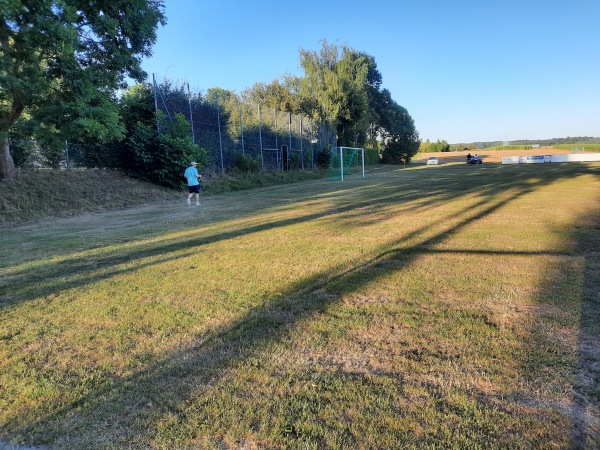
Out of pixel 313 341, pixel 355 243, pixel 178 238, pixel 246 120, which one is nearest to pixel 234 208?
pixel 178 238

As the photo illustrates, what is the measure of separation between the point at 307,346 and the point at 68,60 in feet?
40.5

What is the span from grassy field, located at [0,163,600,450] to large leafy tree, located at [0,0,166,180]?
730cm

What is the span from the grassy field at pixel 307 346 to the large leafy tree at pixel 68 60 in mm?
7304

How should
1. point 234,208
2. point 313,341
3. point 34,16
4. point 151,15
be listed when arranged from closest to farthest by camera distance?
point 313,341
point 34,16
point 234,208
point 151,15

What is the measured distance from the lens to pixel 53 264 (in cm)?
563

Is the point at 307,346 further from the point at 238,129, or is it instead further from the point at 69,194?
the point at 238,129

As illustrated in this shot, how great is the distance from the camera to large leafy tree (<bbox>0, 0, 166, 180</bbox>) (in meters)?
10.3

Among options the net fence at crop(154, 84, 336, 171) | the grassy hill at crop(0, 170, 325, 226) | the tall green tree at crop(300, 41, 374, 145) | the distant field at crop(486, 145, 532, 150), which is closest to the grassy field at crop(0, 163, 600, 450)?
the grassy hill at crop(0, 170, 325, 226)

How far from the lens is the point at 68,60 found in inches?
443

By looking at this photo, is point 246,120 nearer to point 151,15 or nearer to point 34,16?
point 151,15

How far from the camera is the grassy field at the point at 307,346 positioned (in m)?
2.05

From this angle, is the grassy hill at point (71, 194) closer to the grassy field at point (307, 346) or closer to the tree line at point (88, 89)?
the tree line at point (88, 89)

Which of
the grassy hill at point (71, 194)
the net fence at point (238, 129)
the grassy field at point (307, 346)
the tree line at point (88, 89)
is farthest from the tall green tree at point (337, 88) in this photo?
the grassy field at point (307, 346)

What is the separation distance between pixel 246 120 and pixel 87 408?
896 inches
